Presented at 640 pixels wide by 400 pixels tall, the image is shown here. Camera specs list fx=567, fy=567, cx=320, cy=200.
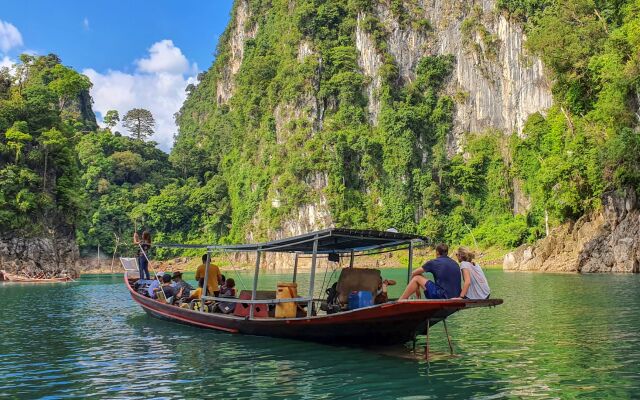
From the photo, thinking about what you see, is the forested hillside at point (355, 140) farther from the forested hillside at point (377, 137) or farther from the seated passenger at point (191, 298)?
the seated passenger at point (191, 298)

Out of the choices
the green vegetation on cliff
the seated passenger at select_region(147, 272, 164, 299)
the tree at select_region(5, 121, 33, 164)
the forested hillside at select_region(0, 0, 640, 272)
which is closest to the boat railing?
the seated passenger at select_region(147, 272, 164, 299)

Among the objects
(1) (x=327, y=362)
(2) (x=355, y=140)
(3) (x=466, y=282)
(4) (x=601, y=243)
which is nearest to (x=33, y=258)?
(1) (x=327, y=362)

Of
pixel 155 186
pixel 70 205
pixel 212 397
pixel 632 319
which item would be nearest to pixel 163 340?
pixel 212 397

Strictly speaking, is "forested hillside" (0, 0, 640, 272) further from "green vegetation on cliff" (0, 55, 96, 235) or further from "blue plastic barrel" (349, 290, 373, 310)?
"blue plastic barrel" (349, 290, 373, 310)

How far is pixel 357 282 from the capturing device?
544 inches

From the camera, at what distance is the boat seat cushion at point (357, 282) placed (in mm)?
13734

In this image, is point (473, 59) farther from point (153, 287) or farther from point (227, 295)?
point (227, 295)

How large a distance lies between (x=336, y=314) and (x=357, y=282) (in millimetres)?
2000

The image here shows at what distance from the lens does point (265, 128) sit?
91.0 m

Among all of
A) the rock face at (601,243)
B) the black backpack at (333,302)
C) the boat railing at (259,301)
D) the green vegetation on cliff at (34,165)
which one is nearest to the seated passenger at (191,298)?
the boat railing at (259,301)

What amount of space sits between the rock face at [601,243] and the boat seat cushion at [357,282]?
31.7 metres

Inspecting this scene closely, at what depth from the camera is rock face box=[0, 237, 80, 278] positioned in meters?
47.0

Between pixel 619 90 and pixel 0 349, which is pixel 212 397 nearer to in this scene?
pixel 0 349

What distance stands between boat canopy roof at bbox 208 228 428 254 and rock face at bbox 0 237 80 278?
125ft
